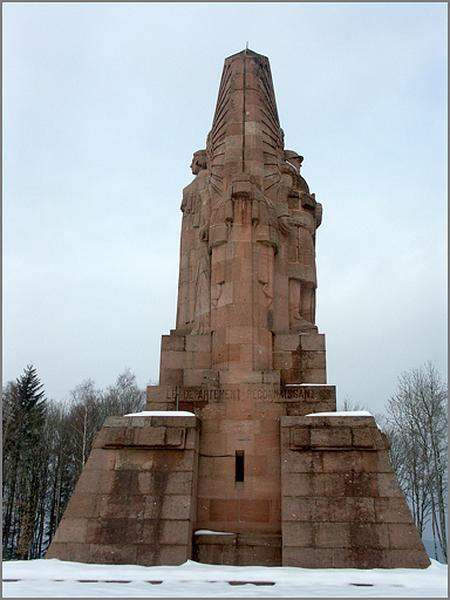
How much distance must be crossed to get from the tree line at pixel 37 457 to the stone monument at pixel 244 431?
16.6 meters

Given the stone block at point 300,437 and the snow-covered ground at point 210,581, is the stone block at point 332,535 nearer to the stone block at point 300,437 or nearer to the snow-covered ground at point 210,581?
the snow-covered ground at point 210,581

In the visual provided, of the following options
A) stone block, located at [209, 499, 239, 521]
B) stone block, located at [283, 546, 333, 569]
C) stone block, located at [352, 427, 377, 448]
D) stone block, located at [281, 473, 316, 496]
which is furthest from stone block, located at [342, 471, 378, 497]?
stone block, located at [209, 499, 239, 521]

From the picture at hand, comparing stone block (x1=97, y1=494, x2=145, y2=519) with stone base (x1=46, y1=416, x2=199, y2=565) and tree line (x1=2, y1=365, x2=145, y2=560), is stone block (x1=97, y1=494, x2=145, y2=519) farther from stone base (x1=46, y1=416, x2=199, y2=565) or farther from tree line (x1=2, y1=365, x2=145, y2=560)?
tree line (x1=2, y1=365, x2=145, y2=560)

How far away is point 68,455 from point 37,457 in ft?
6.01

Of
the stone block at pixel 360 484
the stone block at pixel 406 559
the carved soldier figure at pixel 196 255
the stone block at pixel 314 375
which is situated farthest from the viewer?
the carved soldier figure at pixel 196 255

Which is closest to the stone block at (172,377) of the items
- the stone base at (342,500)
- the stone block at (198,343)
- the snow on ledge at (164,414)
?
the stone block at (198,343)

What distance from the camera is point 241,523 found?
436 inches

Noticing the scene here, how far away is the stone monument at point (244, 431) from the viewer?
9875 millimetres

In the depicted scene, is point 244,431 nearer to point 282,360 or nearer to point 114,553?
point 282,360

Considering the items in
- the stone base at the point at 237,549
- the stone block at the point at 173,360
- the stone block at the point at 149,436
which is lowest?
the stone base at the point at 237,549

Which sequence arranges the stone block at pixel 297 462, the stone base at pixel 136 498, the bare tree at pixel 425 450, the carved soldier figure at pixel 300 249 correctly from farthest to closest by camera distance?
the bare tree at pixel 425 450 < the carved soldier figure at pixel 300 249 < the stone block at pixel 297 462 < the stone base at pixel 136 498

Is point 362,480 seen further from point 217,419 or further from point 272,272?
point 272,272

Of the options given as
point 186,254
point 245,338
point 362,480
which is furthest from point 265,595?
point 186,254

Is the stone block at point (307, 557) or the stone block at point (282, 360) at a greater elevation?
the stone block at point (282, 360)
